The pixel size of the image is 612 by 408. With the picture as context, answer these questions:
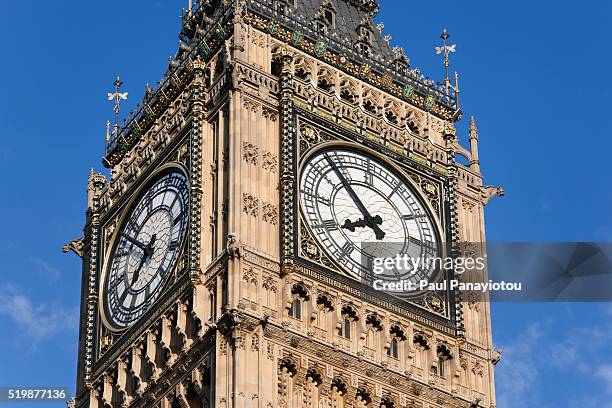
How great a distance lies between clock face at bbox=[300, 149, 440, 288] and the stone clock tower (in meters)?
0.07

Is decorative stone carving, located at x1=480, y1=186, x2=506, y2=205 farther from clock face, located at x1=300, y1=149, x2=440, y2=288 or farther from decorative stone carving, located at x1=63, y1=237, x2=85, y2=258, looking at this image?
decorative stone carving, located at x1=63, y1=237, x2=85, y2=258

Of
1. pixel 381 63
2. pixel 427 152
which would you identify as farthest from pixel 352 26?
pixel 427 152

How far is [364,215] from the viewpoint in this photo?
5872 cm

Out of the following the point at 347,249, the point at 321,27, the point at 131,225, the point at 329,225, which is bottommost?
the point at 347,249

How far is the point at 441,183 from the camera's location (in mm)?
61281

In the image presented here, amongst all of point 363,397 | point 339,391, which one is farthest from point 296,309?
point 363,397

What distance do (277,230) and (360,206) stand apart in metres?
3.34

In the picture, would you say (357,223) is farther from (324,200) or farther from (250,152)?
(250,152)

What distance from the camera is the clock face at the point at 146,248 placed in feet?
191

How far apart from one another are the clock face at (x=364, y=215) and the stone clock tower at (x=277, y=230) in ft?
0.21

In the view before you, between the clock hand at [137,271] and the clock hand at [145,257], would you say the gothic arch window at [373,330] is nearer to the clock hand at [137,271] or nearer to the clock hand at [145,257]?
the clock hand at [145,257]

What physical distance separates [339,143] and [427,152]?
359 centimetres

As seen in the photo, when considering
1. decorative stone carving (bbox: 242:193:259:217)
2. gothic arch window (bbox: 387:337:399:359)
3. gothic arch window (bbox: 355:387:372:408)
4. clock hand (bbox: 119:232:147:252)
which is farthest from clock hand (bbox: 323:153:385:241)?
clock hand (bbox: 119:232:147:252)

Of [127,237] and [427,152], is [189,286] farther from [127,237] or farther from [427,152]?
[427,152]
